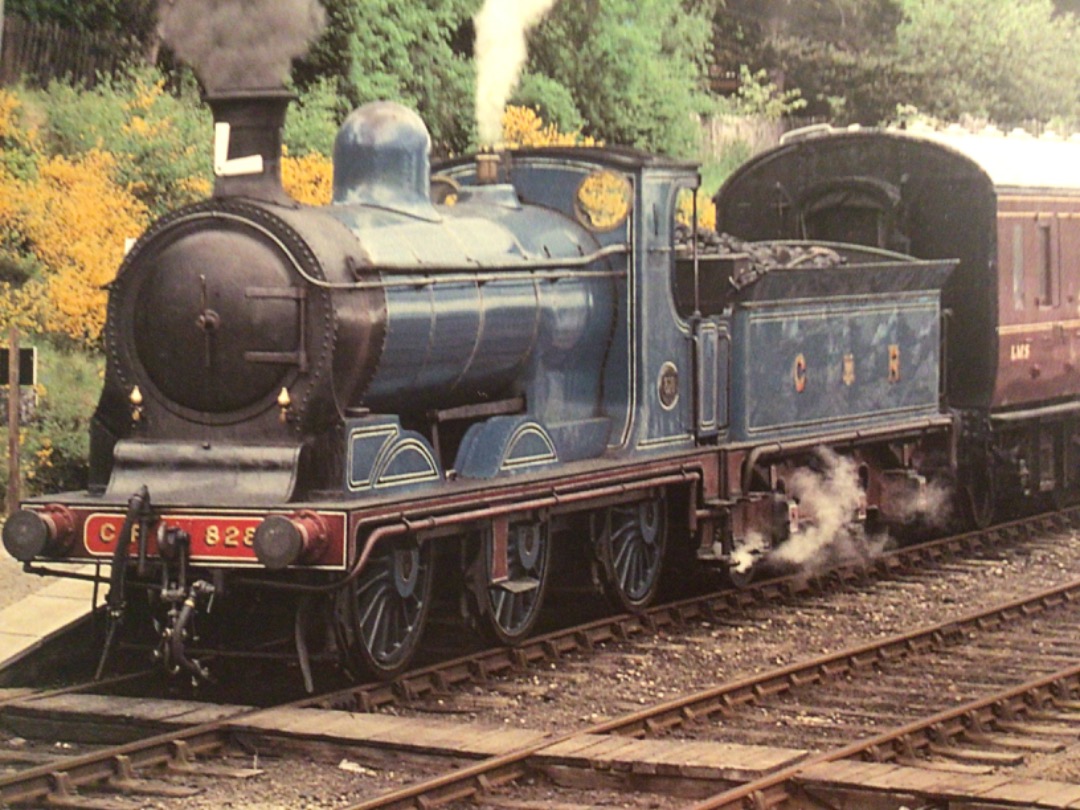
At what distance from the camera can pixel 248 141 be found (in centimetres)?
941

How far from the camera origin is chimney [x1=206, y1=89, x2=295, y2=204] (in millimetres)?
9383

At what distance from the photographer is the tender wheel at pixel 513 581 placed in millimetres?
10250

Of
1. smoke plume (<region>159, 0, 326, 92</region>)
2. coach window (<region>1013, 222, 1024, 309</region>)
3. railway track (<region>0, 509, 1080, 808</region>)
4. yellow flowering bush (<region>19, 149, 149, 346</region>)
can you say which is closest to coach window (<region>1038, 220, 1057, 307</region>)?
coach window (<region>1013, 222, 1024, 309</region>)

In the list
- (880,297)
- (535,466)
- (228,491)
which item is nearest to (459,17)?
(880,297)

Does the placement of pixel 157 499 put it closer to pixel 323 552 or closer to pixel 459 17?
pixel 323 552

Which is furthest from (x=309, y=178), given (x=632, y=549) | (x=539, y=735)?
(x=539, y=735)

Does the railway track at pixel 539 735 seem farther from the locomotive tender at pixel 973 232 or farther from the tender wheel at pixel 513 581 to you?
the locomotive tender at pixel 973 232

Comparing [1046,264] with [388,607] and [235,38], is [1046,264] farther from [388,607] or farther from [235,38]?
[235,38]

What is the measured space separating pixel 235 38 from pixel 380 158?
0.91 meters

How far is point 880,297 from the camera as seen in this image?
14023 mm

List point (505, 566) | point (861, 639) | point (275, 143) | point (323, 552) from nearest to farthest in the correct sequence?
point (323, 552), point (275, 143), point (505, 566), point (861, 639)

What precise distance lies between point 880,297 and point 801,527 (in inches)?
70.7

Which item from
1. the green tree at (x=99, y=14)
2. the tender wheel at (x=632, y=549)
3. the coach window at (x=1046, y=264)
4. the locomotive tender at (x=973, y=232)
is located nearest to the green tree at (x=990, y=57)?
the locomotive tender at (x=973, y=232)

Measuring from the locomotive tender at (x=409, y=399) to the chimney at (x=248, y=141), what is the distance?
0.01 metres
